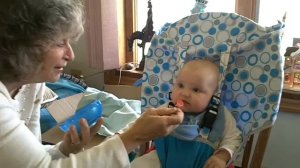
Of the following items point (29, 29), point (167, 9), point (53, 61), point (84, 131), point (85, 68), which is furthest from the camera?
point (85, 68)

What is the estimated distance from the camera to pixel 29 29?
91cm

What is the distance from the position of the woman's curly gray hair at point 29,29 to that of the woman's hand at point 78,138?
244 mm

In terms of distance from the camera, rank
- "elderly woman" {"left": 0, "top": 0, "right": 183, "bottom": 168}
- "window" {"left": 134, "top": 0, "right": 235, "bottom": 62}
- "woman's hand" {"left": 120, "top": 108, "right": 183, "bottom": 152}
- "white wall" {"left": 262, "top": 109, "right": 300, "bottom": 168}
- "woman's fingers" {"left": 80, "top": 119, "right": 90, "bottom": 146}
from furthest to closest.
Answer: "window" {"left": 134, "top": 0, "right": 235, "bottom": 62}
"white wall" {"left": 262, "top": 109, "right": 300, "bottom": 168}
"woman's fingers" {"left": 80, "top": 119, "right": 90, "bottom": 146}
"woman's hand" {"left": 120, "top": 108, "right": 183, "bottom": 152}
"elderly woman" {"left": 0, "top": 0, "right": 183, "bottom": 168}

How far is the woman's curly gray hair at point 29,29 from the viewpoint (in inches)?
34.9

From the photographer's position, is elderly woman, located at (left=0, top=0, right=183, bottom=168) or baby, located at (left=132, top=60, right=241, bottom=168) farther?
baby, located at (left=132, top=60, right=241, bottom=168)

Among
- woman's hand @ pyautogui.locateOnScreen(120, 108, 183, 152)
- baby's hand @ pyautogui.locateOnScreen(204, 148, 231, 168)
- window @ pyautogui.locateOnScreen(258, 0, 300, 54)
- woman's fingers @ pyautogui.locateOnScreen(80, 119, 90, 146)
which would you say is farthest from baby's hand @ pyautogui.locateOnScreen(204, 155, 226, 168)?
window @ pyautogui.locateOnScreen(258, 0, 300, 54)

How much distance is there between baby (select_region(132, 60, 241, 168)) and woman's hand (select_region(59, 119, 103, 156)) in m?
0.31

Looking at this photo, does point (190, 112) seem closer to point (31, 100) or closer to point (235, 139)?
point (235, 139)

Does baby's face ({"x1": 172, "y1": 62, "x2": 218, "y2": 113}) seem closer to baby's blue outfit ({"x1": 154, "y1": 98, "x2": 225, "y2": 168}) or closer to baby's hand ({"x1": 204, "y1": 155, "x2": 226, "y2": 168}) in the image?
baby's blue outfit ({"x1": 154, "y1": 98, "x2": 225, "y2": 168})

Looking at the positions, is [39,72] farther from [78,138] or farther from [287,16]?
[287,16]

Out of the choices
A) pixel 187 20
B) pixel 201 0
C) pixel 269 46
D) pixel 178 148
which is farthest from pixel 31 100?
pixel 201 0

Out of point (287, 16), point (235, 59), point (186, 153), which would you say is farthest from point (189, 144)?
point (287, 16)

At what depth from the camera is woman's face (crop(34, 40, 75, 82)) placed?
0.99 metres

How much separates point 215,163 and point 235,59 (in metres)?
0.40
